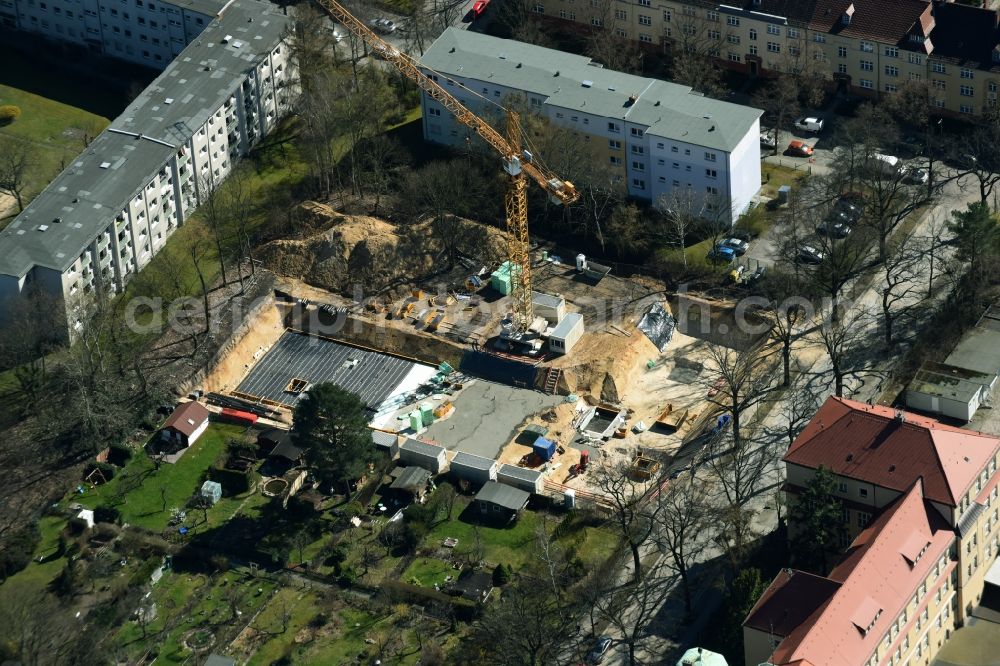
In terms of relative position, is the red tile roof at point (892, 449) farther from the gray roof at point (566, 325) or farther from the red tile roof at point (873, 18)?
the red tile roof at point (873, 18)

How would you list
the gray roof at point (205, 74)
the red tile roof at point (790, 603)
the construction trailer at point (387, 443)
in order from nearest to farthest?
the red tile roof at point (790, 603)
the construction trailer at point (387, 443)
the gray roof at point (205, 74)

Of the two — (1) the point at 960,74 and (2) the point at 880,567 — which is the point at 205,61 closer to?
(1) the point at 960,74

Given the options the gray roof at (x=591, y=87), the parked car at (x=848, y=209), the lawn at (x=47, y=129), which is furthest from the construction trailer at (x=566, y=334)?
the lawn at (x=47, y=129)

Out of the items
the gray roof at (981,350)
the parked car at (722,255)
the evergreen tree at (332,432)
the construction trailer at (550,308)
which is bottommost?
the evergreen tree at (332,432)

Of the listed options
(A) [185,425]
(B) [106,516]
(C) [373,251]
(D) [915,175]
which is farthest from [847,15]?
(B) [106,516]

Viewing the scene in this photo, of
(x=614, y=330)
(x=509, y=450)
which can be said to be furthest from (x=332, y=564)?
(x=614, y=330)

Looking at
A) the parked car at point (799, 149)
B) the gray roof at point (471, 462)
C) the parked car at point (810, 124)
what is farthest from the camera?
the parked car at point (810, 124)

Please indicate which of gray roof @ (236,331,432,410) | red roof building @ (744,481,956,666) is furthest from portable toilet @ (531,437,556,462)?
red roof building @ (744,481,956,666)
